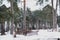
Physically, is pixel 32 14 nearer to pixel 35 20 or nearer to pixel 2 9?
pixel 35 20

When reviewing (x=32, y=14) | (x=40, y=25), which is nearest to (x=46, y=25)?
(x=40, y=25)

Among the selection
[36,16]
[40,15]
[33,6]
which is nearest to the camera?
[40,15]

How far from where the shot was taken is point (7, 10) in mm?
16219

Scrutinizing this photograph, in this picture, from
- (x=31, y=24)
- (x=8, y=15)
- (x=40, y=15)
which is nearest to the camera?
(x=8, y=15)

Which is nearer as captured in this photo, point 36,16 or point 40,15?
point 40,15

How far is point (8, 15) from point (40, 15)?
1212 cm

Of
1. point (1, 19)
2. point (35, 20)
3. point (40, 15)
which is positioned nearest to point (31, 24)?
point (35, 20)

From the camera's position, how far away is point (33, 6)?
36.0 metres

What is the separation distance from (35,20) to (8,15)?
1506 cm

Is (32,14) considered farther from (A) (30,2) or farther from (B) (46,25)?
(A) (30,2)

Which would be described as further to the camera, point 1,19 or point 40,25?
point 40,25

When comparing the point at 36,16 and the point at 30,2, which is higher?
the point at 30,2

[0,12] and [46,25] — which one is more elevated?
[0,12]

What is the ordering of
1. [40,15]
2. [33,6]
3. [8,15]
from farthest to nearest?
[33,6] → [40,15] → [8,15]
